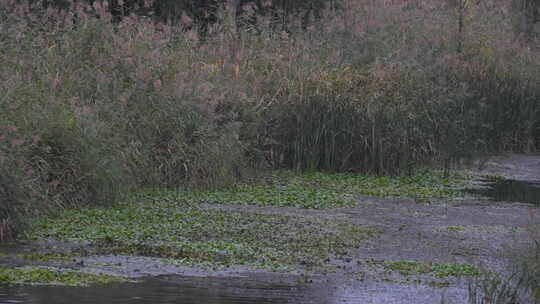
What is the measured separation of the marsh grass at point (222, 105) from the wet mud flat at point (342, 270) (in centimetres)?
154

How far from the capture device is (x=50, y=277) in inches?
335

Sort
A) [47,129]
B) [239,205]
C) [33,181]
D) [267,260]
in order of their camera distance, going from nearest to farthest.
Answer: [267,260] < [33,181] < [47,129] < [239,205]

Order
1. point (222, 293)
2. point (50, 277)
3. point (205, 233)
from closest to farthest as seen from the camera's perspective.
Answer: point (222, 293), point (50, 277), point (205, 233)

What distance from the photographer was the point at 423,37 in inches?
871

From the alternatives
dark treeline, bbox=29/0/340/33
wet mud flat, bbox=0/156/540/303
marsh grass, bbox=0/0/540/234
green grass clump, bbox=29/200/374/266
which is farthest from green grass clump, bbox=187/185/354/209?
dark treeline, bbox=29/0/340/33

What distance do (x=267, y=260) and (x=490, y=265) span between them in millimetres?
2016

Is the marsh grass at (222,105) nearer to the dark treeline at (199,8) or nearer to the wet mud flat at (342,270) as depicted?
the wet mud flat at (342,270)

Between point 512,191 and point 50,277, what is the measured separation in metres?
8.72

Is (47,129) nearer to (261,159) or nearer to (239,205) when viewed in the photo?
(239,205)

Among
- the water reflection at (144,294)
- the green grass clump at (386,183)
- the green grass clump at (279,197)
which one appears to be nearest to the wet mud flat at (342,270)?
the water reflection at (144,294)

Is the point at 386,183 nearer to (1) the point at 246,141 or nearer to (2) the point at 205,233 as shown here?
(1) the point at 246,141

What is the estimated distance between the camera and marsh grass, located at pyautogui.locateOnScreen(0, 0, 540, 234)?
12.1m

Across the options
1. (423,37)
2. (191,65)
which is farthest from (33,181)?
(423,37)

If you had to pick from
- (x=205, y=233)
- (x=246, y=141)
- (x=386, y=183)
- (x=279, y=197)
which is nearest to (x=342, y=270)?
(x=205, y=233)
